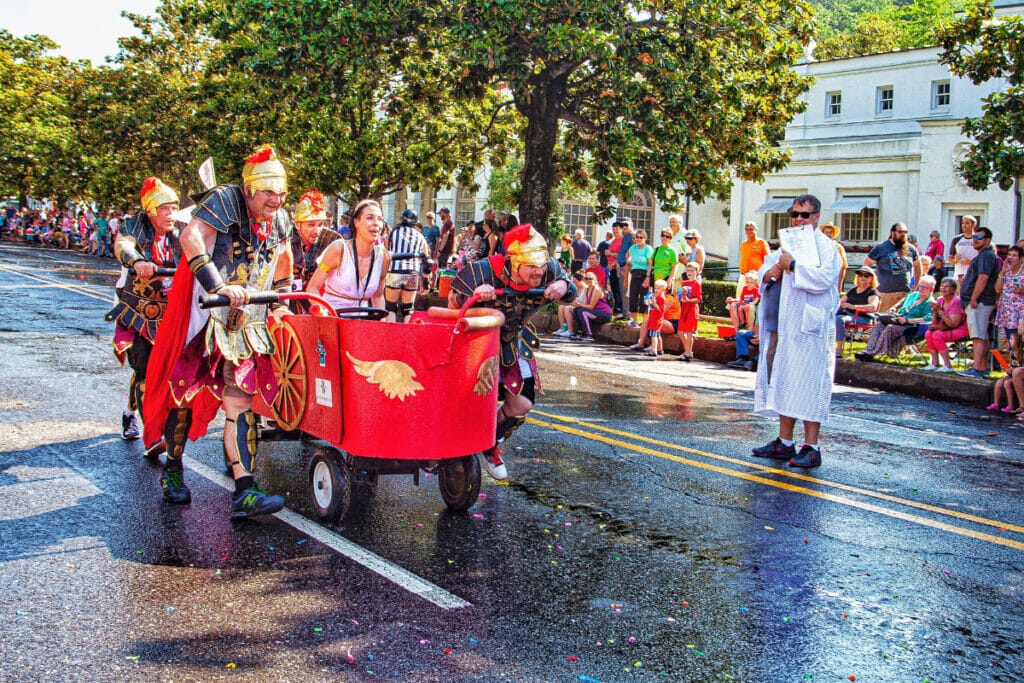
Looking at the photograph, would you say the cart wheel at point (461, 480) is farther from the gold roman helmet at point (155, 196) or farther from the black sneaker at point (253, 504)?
the gold roman helmet at point (155, 196)

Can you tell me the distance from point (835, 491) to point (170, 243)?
5.08m

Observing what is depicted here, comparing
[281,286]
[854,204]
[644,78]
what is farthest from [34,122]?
[281,286]

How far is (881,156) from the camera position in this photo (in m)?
42.0

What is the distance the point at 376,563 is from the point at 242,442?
133 centimetres

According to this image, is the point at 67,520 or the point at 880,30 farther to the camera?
the point at 880,30

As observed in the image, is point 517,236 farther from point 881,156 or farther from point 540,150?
point 881,156

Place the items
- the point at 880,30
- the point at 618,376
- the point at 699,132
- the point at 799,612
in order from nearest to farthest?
1. the point at 799,612
2. the point at 618,376
3. the point at 699,132
4. the point at 880,30

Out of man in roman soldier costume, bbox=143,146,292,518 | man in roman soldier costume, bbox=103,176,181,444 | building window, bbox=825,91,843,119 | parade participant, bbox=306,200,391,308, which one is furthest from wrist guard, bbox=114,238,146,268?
building window, bbox=825,91,843,119

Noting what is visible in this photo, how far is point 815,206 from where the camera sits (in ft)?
26.3

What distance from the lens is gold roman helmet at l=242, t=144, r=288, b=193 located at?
609 cm

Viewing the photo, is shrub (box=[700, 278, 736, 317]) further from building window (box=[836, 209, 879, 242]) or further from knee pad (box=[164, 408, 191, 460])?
knee pad (box=[164, 408, 191, 460])

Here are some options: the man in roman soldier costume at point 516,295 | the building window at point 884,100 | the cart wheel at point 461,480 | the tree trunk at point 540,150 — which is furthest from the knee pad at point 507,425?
the building window at point 884,100

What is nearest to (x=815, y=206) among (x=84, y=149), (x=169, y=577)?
(x=169, y=577)

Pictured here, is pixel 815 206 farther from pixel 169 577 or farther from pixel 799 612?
pixel 169 577
